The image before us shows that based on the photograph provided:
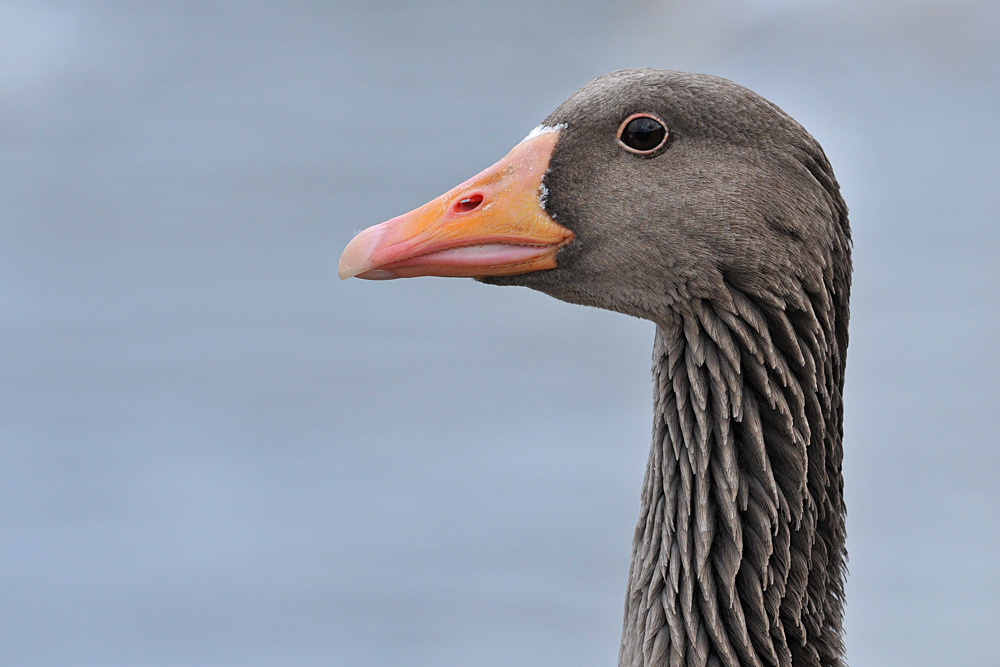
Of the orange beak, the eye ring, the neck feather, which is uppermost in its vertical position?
the eye ring

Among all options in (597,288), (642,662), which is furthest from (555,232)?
(642,662)

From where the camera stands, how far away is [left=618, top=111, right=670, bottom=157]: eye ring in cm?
242

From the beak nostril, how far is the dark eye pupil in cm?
40

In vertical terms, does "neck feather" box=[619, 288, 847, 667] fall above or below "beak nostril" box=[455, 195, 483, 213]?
below

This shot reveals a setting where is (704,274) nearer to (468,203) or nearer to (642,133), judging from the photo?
(642,133)

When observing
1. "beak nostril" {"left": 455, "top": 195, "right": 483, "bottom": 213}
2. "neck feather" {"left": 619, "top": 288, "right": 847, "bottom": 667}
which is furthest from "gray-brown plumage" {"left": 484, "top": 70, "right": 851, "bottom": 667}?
"beak nostril" {"left": 455, "top": 195, "right": 483, "bottom": 213}

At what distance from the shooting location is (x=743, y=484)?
2.46m

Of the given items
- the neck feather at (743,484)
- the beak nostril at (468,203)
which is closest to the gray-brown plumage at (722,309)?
the neck feather at (743,484)

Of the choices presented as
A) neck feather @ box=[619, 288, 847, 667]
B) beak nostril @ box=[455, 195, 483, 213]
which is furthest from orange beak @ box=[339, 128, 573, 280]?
neck feather @ box=[619, 288, 847, 667]

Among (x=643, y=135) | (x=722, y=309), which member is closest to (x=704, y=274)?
(x=722, y=309)

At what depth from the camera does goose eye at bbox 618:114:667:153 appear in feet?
7.94

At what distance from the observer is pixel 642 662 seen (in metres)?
2.52

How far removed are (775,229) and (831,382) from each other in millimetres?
451

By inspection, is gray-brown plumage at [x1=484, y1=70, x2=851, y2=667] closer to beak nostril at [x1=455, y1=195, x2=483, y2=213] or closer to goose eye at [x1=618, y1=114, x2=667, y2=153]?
goose eye at [x1=618, y1=114, x2=667, y2=153]
